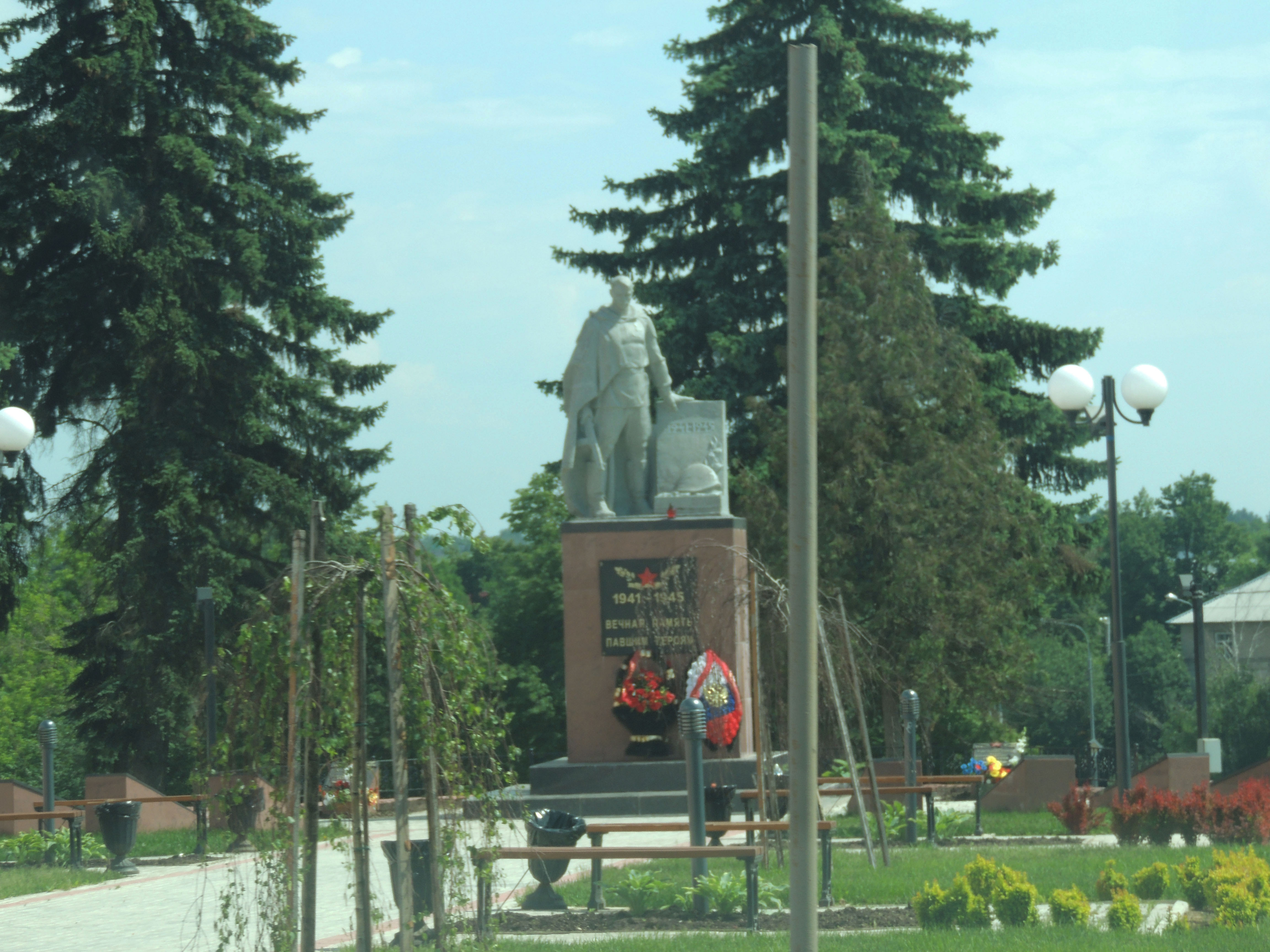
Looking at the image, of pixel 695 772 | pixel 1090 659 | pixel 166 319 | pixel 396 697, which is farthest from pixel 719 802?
pixel 1090 659

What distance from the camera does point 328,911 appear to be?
1114 cm

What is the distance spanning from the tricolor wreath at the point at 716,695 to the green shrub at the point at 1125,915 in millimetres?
8371

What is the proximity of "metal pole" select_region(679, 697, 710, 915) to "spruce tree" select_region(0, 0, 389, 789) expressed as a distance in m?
16.1

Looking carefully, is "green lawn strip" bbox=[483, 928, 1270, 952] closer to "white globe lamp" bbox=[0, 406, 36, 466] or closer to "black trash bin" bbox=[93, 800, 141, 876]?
"black trash bin" bbox=[93, 800, 141, 876]

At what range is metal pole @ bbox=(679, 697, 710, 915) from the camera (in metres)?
10.4

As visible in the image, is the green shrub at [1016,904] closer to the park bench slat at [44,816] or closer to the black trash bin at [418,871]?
the black trash bin at [418,871]

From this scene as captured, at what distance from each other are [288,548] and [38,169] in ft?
26.1

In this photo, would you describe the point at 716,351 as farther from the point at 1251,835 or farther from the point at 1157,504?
the point at 1157,504

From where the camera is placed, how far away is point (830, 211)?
31.0 m

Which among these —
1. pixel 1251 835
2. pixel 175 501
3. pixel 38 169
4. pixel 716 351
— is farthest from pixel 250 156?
pixel 1251 835

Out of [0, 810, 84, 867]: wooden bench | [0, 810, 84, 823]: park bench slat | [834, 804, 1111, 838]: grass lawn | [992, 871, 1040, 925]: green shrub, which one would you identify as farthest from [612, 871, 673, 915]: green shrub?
[0, 810, 84, 823]: park bench slat

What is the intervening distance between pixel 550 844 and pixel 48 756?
7.66 meters

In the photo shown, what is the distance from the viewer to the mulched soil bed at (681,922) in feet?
31.0

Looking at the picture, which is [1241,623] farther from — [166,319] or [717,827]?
[717,827]
